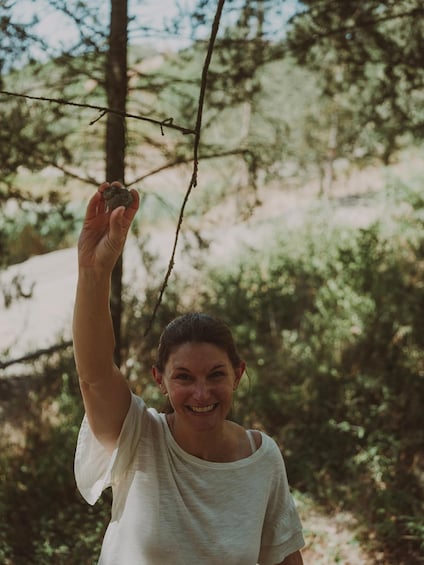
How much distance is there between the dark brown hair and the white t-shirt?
7.8 inches

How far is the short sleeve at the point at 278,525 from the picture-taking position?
1.96 metres

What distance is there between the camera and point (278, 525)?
77.3 inches

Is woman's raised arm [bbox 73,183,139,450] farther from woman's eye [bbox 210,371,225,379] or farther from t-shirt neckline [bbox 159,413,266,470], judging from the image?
woman's eye [bbox 210,371,225,379]

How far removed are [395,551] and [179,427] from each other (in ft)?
9.77

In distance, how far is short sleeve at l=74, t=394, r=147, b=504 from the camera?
182cm

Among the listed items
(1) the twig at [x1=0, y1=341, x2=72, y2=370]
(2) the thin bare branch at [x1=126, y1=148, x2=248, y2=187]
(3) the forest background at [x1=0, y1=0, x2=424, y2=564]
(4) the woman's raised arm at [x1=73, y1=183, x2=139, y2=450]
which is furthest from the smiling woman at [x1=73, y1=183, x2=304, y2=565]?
(1) the twig at [x1=0, y1=341, x2=72, y2=370]

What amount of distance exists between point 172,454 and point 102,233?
0.71 metres

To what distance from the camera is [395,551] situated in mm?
4164

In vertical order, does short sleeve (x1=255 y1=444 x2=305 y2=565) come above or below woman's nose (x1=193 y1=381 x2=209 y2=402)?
below

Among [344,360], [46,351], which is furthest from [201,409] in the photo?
[46,351]

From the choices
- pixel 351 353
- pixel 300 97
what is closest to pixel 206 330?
pixel 351 353

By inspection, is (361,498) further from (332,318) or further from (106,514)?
(332,318)

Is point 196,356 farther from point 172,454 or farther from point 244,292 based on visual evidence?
point 244,292

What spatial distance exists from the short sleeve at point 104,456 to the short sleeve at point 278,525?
0.48 m
